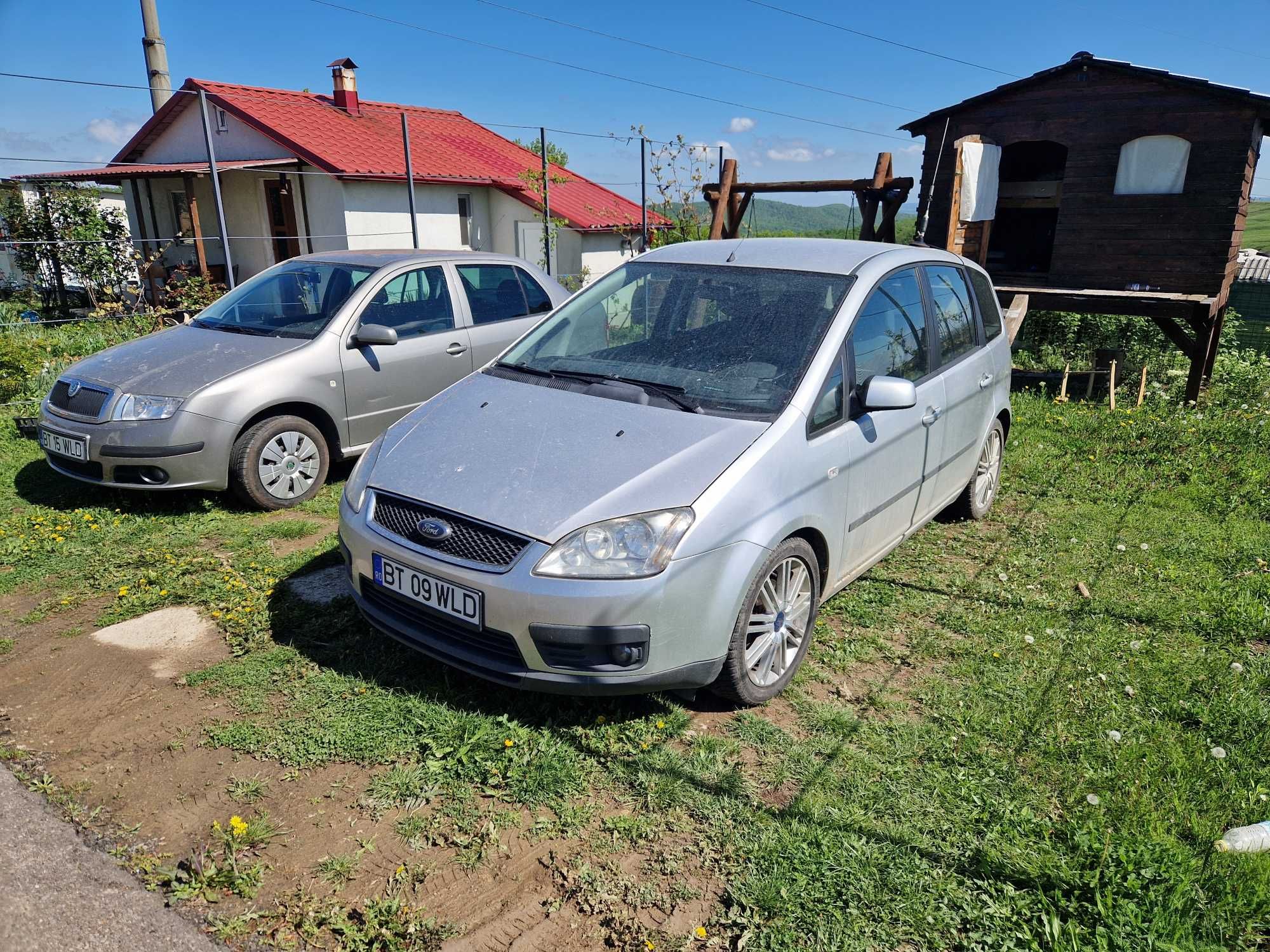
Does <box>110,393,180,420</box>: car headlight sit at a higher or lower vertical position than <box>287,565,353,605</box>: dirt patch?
higher

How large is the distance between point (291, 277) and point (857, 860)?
5.52 meters

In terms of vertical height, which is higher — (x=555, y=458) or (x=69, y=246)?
(x=69, y=246)

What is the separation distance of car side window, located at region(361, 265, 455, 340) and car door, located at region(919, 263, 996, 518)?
3.51m

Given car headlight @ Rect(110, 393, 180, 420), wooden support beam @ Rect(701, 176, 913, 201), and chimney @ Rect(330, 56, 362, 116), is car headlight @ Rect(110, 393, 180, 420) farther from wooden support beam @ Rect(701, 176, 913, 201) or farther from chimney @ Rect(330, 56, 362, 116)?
chimney @ Rect(330, 56, 362, 116)

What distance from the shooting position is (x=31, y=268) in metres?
16.9

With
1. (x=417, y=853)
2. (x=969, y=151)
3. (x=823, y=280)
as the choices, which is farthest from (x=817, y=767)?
(x=969, y=151)

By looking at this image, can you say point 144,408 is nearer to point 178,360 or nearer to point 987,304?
point 178,360

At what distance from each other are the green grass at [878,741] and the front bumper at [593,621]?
31 centimetres

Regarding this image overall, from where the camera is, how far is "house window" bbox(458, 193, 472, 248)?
21.4 metres

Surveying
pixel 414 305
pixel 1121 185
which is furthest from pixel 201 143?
pixel 1121 185

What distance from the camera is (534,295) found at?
7012 mm

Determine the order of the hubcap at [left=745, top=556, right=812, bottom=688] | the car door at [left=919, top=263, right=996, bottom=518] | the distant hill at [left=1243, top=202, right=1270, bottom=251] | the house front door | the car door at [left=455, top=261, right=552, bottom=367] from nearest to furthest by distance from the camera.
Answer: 1. the hubcap at [left=745, top=556, right=812, bottom=688]
2. the car door at [left=919, top=263, right=996, bottom=518]
3. the car door at [left=455, top=261, right=552, bottom=367]
4. the house front door
5. the distant hill at [left=1243, top=202, right=1270, bottom=251]

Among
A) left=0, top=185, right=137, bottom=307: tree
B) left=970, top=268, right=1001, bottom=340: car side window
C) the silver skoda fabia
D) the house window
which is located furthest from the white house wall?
the silver skoda fabia

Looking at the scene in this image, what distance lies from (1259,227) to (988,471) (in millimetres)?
89907
